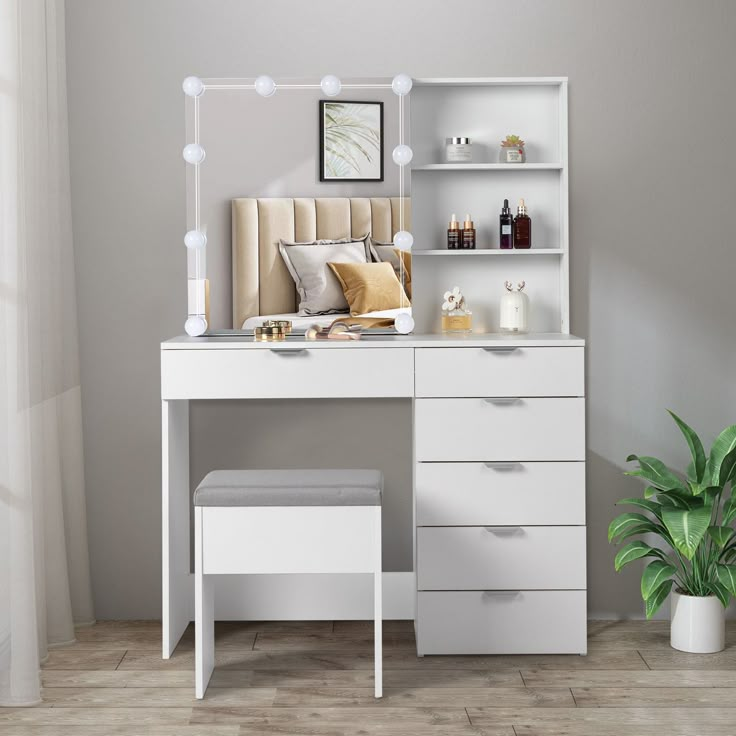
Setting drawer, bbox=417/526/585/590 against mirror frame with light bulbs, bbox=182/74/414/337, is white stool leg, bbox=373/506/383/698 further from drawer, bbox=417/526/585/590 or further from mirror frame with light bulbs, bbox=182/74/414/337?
mirror frame with light bulbs, bbox=182/74/414/337

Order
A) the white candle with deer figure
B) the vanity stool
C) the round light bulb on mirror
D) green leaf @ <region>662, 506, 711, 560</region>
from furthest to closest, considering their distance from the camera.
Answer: the white candle with deer figure, the round light bulb on mirror, green leaf @ <region>662, 506, 711, 560</region>, the vanity stool

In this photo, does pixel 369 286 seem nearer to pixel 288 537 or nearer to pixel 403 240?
pixel 403 240

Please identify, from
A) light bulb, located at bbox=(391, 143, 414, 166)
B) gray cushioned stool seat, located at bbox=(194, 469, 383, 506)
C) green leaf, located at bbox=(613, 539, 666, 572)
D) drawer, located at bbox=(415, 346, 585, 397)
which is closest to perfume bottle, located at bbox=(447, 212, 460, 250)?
light bulb, located at bbox=(391, 143, 414, 166)

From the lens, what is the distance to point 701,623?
2.80 meters

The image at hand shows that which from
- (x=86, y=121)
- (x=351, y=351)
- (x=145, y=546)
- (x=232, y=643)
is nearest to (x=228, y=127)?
(x=86, y=121)

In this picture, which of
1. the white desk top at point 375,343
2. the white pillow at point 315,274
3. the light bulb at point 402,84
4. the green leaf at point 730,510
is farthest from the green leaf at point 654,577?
the light bulb at point 402,84

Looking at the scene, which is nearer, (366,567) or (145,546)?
(366,567)

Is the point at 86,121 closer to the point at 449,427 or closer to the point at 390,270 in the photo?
the point at 390,270

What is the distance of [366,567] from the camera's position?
2457 millimetres

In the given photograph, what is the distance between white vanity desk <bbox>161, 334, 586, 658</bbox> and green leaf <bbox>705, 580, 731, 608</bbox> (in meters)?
0.39

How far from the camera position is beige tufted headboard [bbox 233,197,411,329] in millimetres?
2979

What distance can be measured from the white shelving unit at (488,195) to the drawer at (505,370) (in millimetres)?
390

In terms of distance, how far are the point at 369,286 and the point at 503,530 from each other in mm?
867

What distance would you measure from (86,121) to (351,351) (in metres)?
1.18
